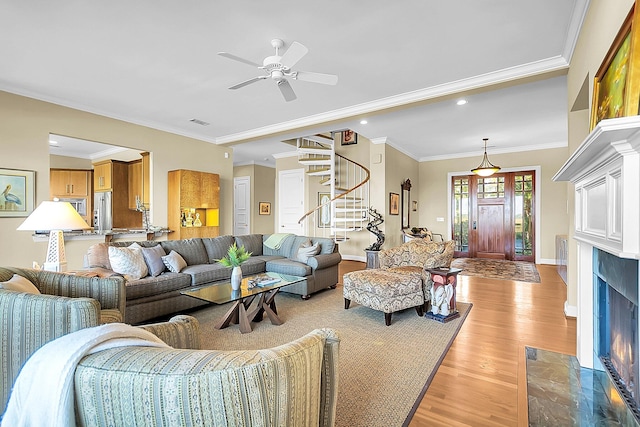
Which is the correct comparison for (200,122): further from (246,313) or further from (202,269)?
(246,313)

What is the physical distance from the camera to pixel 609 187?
1.43 meters

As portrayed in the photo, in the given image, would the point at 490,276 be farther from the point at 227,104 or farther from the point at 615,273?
the point at 227,104

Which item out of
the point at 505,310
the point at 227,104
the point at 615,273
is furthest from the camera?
the point at 227,104

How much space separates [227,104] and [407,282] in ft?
11.6

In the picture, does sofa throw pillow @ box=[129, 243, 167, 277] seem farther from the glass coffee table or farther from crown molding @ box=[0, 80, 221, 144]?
crown molding @ box=[0, 80, 221, 144]

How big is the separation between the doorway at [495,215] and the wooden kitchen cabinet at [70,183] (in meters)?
9.02

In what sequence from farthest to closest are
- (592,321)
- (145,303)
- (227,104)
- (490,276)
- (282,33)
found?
(490,276), (227,104), (145,303), (282,33), (592,321)

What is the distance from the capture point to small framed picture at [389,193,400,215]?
22.6 feet

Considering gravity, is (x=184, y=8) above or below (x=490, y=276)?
above

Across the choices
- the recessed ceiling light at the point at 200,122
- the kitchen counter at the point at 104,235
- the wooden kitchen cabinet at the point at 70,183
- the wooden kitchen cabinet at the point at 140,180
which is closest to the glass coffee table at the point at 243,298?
the kitchen counter at the point at 104,235

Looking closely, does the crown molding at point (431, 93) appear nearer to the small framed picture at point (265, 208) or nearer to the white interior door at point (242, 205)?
the white interior door at point (242, 205)

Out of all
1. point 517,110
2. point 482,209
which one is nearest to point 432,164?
point 482,209

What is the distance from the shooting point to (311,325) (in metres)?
3.26

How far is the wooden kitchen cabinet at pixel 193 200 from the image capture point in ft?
18.4
